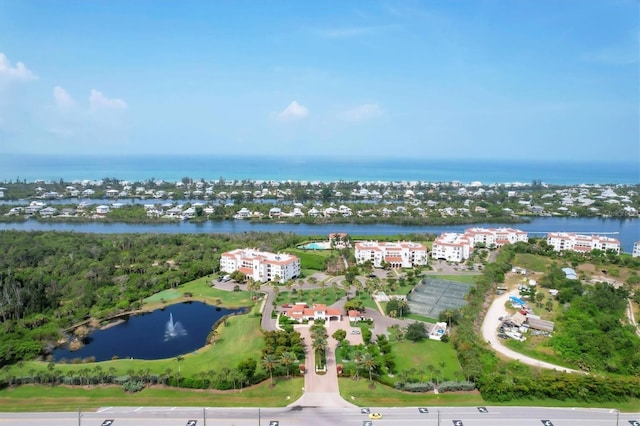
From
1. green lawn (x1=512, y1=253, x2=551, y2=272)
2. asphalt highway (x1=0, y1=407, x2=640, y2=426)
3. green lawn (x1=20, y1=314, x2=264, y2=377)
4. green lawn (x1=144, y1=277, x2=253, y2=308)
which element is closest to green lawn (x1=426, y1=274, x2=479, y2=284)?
green lawn (x1=512, y1=253, x2=551, y2=272)

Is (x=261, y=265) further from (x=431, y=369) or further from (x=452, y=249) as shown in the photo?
(x=452, y=249)

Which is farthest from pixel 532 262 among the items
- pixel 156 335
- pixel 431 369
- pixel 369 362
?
pixel 156 335

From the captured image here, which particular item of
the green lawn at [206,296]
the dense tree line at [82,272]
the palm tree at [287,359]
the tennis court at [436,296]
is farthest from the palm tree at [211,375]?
the tennis court at [436,296]

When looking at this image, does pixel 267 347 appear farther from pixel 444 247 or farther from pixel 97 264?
pixel 444 247

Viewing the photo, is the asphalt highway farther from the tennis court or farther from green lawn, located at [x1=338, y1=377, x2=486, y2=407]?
the tennis court

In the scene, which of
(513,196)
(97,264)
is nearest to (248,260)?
(97,264)

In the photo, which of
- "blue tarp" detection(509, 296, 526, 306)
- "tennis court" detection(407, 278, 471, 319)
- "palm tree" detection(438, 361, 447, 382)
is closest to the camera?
"palm tree" detection(438, 361, 447, 382)
